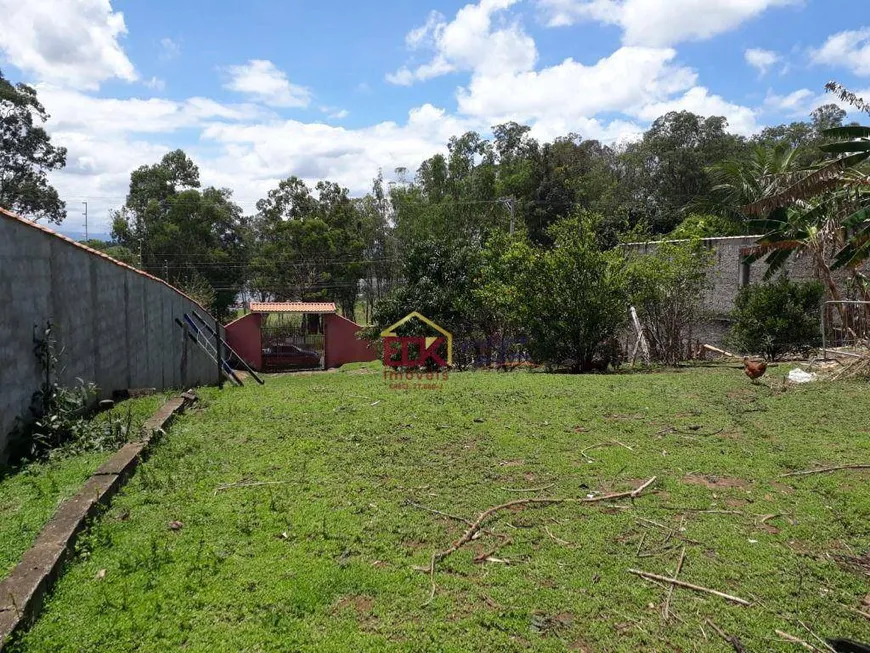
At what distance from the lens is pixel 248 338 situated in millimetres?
22953

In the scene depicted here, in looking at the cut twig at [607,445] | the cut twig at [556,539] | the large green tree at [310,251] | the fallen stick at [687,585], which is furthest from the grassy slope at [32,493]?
the large green tree at [310,251]

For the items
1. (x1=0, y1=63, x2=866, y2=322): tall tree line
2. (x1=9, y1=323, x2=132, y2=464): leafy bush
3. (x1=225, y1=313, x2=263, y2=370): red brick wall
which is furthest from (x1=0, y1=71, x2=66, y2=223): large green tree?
(x1=9, y1=323, x2=132, y2=464): leafy bush

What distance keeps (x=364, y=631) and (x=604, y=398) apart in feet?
18.9

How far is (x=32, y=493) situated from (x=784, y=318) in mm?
13171

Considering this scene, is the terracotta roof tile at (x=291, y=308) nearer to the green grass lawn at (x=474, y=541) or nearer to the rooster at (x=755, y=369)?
the green grass lawn at (x=474, y=541)

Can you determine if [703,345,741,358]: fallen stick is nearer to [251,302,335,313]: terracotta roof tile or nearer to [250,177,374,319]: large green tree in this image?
[251,302,335,313]: terracotta roof tile

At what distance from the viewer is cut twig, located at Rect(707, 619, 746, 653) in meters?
2.52

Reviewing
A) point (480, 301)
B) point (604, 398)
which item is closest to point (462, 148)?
point (480, 301)

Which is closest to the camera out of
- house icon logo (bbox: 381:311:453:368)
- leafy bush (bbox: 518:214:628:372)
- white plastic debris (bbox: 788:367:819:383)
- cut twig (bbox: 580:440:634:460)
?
cut twig (bbox: 580:440:634:460)

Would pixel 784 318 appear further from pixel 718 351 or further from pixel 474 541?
pixel 474 541

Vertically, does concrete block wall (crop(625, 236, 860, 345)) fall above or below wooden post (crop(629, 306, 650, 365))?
above

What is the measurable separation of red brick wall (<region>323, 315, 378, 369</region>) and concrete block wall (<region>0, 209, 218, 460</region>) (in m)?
12.2

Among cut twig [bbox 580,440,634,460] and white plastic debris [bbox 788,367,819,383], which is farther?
white plastic debris [bbox 788,367,819,383]

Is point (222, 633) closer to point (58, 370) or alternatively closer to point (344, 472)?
point (344, 472)
